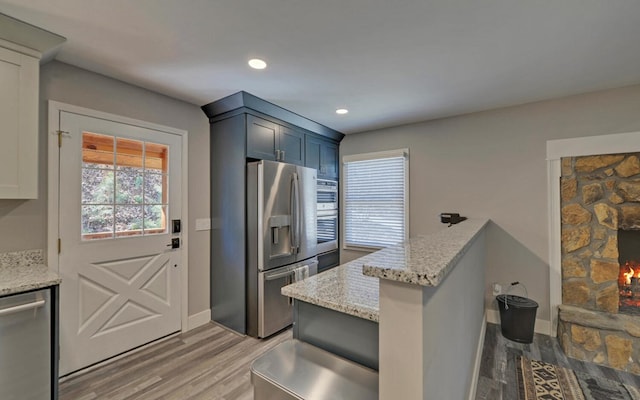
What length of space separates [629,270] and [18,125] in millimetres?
5195

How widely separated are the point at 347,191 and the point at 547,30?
9.45 feet

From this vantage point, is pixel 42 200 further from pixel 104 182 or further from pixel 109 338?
pixel 109 338

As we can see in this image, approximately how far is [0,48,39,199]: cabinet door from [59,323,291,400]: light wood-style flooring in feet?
4.81

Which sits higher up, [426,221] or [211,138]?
[211,138]

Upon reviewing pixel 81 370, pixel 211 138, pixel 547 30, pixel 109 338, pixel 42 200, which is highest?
pixel 547 30

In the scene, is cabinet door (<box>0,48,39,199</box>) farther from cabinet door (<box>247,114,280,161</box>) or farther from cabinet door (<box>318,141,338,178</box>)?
cabinet door (<box>318,141,338,178</box>)

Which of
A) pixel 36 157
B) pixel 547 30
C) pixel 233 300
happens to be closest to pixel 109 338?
pixel 233 300

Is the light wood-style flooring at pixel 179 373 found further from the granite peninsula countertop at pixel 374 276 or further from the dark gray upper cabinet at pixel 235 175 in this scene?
the granite peninsula countertop at pixel 374 276

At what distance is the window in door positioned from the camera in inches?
88.4

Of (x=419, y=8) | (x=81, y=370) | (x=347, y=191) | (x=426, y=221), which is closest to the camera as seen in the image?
(x=419, y=8)

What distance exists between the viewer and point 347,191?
4219 millimetres

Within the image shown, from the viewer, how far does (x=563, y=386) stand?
2.04m

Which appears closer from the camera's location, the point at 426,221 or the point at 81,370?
the point at 81,370

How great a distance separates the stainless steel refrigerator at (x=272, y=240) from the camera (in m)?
2.72
